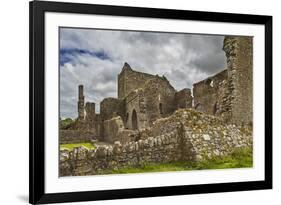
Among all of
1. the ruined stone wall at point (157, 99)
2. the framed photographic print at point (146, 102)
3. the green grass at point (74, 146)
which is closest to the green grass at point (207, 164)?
the framed photographic print at point (146, 102)

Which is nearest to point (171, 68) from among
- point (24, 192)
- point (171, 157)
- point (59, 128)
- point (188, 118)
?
point (188, 118)

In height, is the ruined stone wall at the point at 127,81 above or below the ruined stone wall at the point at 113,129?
above

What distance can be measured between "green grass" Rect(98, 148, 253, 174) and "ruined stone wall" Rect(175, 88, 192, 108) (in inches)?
15.5

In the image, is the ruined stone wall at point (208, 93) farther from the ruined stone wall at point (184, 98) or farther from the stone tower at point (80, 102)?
the stone tower at point (80, 102)

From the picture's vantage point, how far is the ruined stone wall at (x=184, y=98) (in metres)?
3.73

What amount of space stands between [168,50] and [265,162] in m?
1.10

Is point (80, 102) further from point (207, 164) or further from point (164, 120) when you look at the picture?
point (207, 164)

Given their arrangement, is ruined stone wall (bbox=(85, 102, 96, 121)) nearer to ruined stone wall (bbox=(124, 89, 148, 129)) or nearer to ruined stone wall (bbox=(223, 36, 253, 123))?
ruined stone wall (bbox=(124, 89, 148, 129))

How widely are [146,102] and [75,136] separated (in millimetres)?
528

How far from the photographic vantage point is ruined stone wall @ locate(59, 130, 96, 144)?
11.3 feet

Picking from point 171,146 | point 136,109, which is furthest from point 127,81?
point 171,146

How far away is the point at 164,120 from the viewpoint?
3.70 metres

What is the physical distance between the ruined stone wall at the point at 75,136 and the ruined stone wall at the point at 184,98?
2.04 feet

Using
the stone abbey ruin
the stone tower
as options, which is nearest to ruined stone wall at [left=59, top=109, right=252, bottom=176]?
the stone abbey ruin
